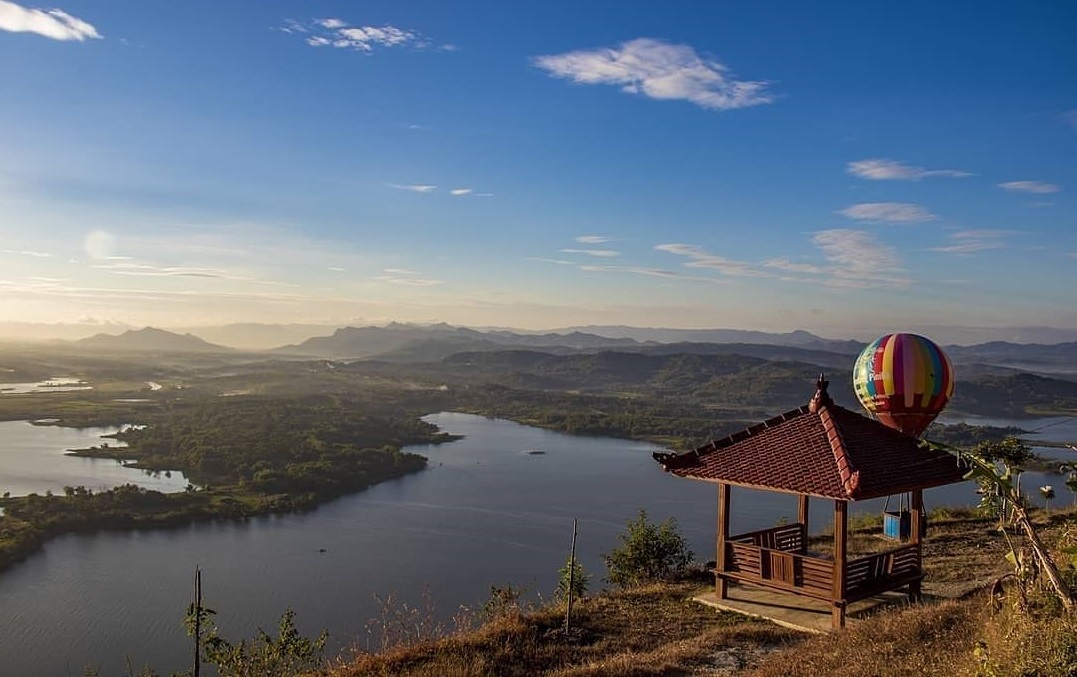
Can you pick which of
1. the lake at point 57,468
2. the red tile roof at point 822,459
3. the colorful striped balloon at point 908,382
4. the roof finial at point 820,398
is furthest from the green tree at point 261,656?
the lake at point 57,468

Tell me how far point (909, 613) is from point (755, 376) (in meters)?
156

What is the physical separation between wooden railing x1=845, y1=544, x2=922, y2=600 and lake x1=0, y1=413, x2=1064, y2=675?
23700 mm

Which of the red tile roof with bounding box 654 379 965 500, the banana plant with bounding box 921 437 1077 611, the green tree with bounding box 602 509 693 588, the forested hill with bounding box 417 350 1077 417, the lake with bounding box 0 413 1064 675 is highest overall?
the banana plant with bounding box 921 437 1077 611

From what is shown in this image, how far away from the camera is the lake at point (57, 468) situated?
209 feet

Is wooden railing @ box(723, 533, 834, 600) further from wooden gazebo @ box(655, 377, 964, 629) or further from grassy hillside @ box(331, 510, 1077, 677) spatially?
grassy hillside @ box(331, 510, 1077, 677)

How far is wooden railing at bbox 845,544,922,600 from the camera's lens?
9.59 m

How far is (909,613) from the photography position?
7.96 meters

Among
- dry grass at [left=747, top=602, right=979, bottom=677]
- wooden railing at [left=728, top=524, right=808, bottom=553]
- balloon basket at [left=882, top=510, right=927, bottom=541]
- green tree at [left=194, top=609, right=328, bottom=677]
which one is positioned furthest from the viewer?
balloon basket at [left=882, top=510, right=927, bottom=541]

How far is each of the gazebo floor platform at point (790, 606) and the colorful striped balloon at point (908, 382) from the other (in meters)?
4.71

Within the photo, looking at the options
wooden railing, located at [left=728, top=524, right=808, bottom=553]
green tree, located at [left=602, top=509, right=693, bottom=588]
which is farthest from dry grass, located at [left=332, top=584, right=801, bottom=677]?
green tree, located at [left=602, top=509, right=693, bottom=588]

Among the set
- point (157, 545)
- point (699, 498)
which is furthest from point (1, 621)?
point (699, 498)

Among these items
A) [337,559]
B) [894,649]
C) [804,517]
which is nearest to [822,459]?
[804,517]

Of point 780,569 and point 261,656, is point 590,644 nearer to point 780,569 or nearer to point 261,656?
point 780,569

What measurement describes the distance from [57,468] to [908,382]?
76.0 m
